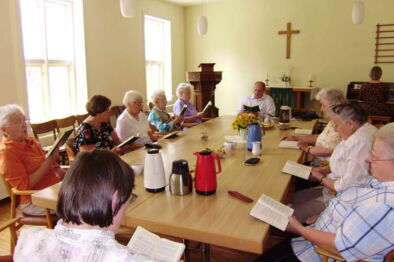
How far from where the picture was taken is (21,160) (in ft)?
7.43

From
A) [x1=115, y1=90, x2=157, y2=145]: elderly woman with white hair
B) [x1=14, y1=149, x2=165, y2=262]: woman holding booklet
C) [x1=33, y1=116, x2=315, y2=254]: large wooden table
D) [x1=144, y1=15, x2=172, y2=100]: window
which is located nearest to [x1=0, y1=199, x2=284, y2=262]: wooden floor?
[x1=33, y1=116, x2=315, y2=254]: large wooden table

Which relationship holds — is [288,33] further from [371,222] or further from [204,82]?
[371,222]

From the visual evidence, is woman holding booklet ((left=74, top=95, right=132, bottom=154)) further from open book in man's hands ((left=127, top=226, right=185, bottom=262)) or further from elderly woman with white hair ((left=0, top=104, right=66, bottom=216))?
open book in man's hands ((left=127, top=226, right=185, bottom=262))

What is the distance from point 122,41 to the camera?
545 centimetres

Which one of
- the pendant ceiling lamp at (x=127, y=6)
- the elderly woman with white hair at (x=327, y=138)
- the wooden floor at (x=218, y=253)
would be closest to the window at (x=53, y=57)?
the pendant ceiling lamp at (x=127, y=6)

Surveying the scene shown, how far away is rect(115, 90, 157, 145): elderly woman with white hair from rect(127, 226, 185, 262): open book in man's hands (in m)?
2.13

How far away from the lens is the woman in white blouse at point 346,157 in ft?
6.55

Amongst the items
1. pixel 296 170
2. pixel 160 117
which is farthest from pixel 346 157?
pixel 160 117

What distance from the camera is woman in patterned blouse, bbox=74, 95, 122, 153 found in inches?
112

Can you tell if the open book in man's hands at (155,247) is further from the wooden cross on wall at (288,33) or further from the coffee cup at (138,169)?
the wooden cross on wall at (288,33)

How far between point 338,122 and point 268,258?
1.07m

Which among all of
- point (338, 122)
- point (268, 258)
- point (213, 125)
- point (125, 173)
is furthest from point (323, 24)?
point (125, 173)

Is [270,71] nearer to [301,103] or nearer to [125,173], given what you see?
[301,103]

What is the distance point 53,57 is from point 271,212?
396cm
